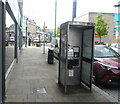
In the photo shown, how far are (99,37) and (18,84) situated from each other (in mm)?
47693

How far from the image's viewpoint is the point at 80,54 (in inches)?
259

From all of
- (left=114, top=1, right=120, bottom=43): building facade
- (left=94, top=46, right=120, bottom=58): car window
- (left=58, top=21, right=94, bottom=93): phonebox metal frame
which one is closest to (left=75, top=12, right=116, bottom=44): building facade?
(left=114, top=1, right=120, bottom=43): building facade

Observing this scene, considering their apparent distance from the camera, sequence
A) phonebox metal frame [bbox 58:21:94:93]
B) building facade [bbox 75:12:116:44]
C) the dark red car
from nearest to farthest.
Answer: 1. phonebox metal frame [bbox 58:21:94:93]
2. the dark red car
3. building facade [bbox 75:12:116:44]

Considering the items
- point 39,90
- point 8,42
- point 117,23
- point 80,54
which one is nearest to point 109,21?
point 117,23

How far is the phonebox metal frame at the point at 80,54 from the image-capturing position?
5938mm

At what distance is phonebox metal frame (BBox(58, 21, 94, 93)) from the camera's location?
234 inches

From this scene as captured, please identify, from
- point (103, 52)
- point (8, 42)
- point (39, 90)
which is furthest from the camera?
point (103, 52)

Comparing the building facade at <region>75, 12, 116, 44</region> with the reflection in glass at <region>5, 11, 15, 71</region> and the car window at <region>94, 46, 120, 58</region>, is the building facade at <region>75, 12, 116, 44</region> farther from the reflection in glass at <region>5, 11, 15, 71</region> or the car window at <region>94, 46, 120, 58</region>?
the reflection in glass at <region>5, 11, 15, 71</region>

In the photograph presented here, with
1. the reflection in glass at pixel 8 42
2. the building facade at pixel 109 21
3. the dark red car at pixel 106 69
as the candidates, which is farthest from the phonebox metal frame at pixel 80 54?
the building facade at pixel 109 21

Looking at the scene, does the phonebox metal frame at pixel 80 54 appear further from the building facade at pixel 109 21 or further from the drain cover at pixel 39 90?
the building facade at pixel 109 21

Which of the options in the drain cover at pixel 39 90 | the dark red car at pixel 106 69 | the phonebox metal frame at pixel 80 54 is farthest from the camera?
the dark red car at pixel 106 69

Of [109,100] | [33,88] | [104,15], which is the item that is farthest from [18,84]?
[104,15]

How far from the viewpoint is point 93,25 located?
588 centimetres

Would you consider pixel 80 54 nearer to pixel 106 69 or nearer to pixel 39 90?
pixel 106 69
